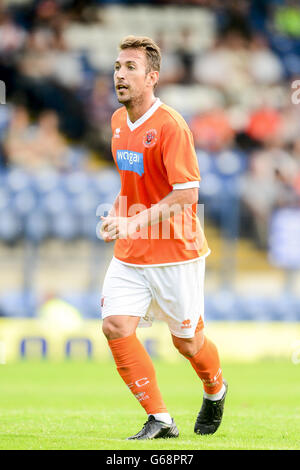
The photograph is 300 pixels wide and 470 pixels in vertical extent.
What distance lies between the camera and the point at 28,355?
11.3 meters

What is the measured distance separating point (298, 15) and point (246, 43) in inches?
68.5

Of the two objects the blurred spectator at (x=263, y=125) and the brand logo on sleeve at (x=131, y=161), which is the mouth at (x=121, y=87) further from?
the blurred spectator at (x=263, y=125)

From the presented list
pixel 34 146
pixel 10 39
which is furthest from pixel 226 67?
pixel 34 146

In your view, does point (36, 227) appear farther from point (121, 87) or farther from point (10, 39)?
point (121, 87)

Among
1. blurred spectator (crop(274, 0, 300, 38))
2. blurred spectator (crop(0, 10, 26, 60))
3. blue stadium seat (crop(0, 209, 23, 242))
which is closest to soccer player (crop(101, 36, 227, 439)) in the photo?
blue stadium seat (crop(0, 209, 23, 242))

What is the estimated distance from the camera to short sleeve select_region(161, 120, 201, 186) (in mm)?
4941

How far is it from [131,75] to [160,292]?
→ 1264mm

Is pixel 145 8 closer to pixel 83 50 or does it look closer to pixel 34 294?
pixel 83 50

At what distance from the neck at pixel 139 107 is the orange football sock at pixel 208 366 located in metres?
1.41

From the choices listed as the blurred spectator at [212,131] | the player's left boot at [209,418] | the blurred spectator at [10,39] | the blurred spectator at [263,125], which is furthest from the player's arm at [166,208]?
the blurred spectator at [10,39]

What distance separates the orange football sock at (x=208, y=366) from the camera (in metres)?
5.35

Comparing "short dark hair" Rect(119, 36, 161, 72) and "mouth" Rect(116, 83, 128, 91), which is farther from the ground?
"short dark hair" Rect(119, 36, 161, 72)

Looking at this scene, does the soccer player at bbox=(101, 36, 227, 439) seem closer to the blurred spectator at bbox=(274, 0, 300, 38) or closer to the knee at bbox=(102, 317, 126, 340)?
the knee at bbox=(102, 317, 126, 340)

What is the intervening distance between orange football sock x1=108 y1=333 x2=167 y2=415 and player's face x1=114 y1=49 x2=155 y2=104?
138 centimetres
